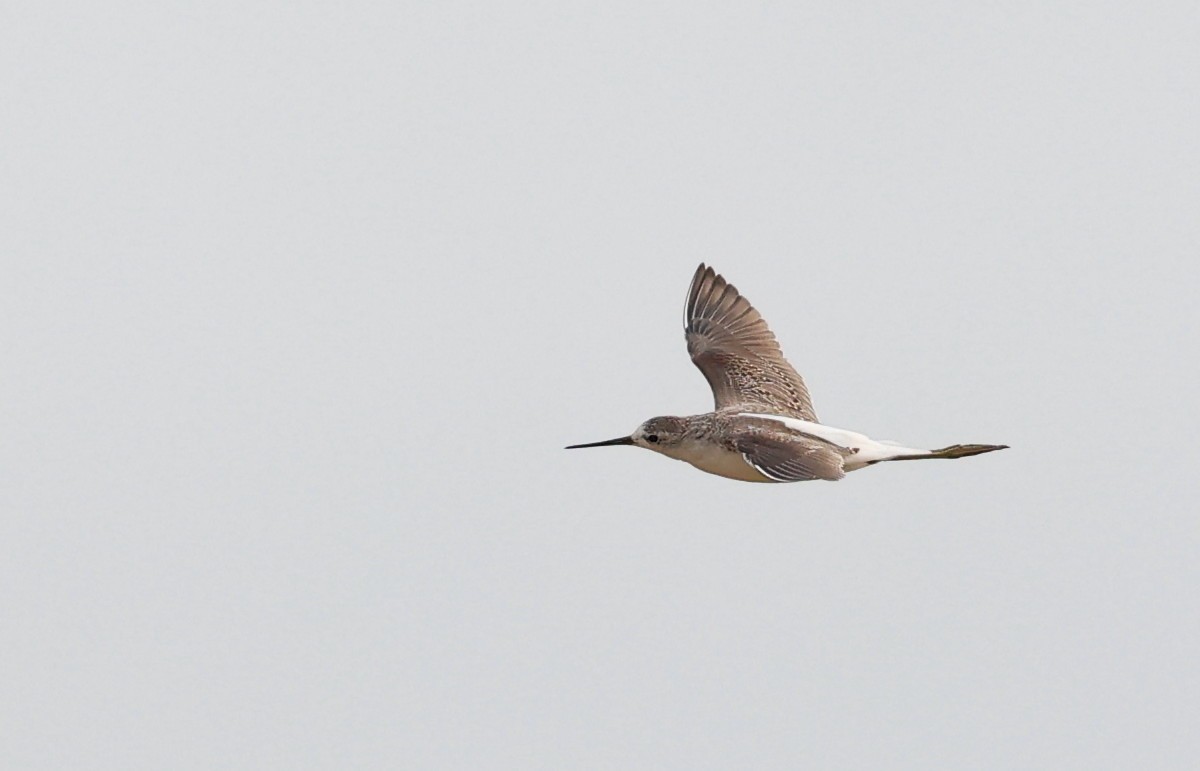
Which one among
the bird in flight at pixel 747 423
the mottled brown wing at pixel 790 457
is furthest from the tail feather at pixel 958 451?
the mottled brown wing at pixel 790 457

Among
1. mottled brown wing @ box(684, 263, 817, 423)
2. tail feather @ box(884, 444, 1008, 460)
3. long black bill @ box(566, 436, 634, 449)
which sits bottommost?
tail feather @ box(884, 444, 1008, 460)

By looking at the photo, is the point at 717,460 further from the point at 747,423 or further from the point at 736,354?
the point at 736,354

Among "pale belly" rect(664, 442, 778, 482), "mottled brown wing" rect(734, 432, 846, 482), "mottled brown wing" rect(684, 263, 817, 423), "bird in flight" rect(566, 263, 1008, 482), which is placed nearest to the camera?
"mottled brown wing" rect(734, 432, 846, 482)

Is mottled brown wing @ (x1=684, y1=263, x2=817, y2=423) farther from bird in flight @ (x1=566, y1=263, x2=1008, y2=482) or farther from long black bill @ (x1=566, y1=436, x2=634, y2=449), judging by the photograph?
long black bill @ (x1=566, y1=436, x2=634, y2=449)

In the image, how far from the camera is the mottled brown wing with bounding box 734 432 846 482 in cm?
1706

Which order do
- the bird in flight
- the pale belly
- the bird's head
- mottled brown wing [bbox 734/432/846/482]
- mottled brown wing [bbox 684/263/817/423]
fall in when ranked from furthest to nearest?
mottled brown wing [bbox 684/263/817/423], the bird's head, the pale belly, the bird in flight, mottled brown wing [bbox 734/432/846/482]

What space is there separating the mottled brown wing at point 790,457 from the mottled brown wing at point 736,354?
1.66m

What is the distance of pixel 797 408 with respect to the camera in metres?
20.5

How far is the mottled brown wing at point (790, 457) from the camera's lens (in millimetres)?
17062

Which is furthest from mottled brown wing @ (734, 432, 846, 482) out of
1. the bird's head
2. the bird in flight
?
the bird's head

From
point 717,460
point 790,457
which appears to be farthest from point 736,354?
point 790,457

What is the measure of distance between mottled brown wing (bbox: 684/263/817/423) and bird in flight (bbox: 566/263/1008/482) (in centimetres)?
1

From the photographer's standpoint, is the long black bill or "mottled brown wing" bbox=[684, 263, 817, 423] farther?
"mottled brown wing" bbox=[684, 263, 817, 423]

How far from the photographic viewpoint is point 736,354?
21.2m
